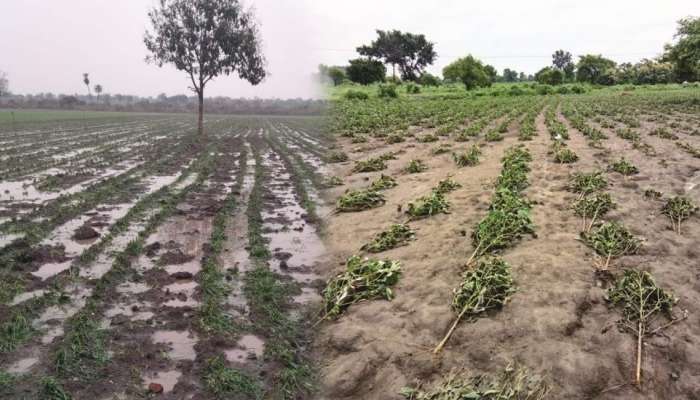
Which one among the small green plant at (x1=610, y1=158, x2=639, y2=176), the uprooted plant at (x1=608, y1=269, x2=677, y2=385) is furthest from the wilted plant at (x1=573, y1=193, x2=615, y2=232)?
the small green plant at (x1=610, y1=158, x2=639, y2=176)

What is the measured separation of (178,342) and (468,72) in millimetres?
59165

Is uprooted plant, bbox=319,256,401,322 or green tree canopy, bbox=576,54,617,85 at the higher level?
green tree canopy, bbox=576,54,617,85

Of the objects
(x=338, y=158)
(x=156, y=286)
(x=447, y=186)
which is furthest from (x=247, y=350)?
(x=338, y=158)

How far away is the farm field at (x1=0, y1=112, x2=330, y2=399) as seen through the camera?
4348 millimetres

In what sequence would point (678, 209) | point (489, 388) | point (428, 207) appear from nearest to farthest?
1. point (489, 388)
2. point (678, 209)
3. point (428, 207)

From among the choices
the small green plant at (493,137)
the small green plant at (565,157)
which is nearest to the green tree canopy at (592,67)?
the small green plant at (493,137)

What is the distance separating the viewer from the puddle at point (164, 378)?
166 inches

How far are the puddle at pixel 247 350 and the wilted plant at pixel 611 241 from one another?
363cm

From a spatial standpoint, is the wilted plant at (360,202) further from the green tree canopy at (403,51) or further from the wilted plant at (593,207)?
the green tree canopy at (403,51)

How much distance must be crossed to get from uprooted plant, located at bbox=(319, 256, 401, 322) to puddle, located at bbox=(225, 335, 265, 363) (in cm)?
73

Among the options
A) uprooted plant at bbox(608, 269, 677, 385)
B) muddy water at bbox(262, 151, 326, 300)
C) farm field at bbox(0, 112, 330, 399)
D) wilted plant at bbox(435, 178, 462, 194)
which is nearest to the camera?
farm field at bbox(0, 112, 330, 399)

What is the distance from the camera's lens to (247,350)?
15.9 ft

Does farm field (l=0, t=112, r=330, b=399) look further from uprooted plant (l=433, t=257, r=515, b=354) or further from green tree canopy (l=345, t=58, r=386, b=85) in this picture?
green tree canopy (l=345, t=58, r=386, b=85)

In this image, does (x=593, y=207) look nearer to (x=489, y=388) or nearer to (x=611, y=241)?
(x=611, y=241)
